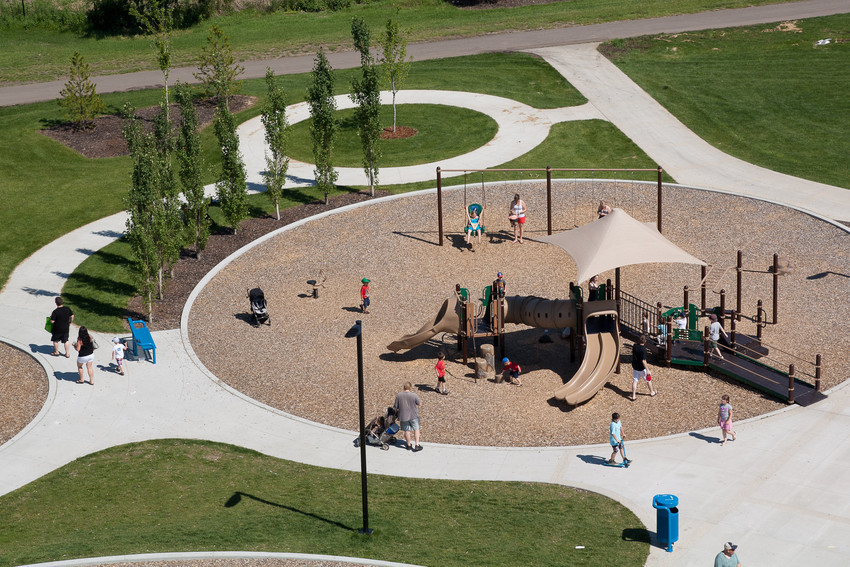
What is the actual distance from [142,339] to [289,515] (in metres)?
9.04

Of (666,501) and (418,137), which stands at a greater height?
(418,137)

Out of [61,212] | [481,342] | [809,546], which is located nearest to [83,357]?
[481,342]

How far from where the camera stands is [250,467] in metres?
21.3

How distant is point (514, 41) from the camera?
176 ft

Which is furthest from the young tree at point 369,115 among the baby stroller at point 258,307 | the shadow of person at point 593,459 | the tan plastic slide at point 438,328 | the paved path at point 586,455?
the shadow of person at point 593,459

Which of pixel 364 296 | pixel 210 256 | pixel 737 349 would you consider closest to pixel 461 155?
pixel 210 256

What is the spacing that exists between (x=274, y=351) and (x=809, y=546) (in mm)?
13914

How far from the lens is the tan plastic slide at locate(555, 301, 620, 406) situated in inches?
928

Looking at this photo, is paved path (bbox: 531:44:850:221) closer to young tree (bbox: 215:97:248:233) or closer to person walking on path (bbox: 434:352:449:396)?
young tree (bbox: 215:97:248:233)

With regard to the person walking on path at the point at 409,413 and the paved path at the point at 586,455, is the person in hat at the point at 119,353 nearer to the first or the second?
the paved path at the point at 586,455

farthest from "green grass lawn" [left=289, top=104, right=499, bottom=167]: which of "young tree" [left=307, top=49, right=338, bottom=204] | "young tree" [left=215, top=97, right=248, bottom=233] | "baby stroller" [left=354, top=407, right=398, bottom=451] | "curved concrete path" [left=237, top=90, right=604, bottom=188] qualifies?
"baby stroller" [left=354, top=407, right=398, bottom=451]

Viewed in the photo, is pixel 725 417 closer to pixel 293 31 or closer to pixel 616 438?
pixel 616 438

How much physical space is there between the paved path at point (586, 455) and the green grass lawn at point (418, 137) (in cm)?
1583

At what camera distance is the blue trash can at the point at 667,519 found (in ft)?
58.7
